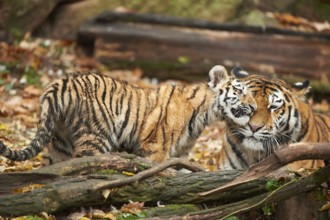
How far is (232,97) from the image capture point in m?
6.96

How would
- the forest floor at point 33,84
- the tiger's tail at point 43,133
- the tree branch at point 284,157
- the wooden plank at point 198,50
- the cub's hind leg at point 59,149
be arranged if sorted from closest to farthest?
the tree branch at point 284,157 < the tiger's tail at point 43,133 < the cub's hind leg at point 59,149 < the forest floor at point 33,84 < the wooden plank at point 198,50

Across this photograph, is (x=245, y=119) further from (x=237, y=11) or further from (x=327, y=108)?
(x=237, y=11)

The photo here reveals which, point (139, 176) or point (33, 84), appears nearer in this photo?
point (139, 176)

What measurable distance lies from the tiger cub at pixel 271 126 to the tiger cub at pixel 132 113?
11 cm

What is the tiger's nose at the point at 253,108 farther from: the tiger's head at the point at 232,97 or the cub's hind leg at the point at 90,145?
the cub's hind leg at the point at 90,145

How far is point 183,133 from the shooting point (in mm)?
7121

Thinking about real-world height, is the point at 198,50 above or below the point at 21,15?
below

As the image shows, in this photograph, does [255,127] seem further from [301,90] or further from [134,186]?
[134,186]

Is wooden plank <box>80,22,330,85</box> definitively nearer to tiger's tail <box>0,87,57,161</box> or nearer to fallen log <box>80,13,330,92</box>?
fallen log <box>80,13,330,92</box>

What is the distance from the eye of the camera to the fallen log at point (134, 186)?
5.10 metres

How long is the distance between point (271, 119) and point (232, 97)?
1.66 feet

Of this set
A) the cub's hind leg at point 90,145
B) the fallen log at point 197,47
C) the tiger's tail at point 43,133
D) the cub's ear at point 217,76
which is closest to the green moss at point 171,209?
the tiger's tail at point 43,133

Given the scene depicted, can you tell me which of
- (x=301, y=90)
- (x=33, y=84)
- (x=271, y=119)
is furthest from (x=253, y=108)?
(x=33, y=84)

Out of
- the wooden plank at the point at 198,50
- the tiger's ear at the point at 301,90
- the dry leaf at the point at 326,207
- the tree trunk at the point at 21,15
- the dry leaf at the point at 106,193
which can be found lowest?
the dry leaf at the point at 326,207
